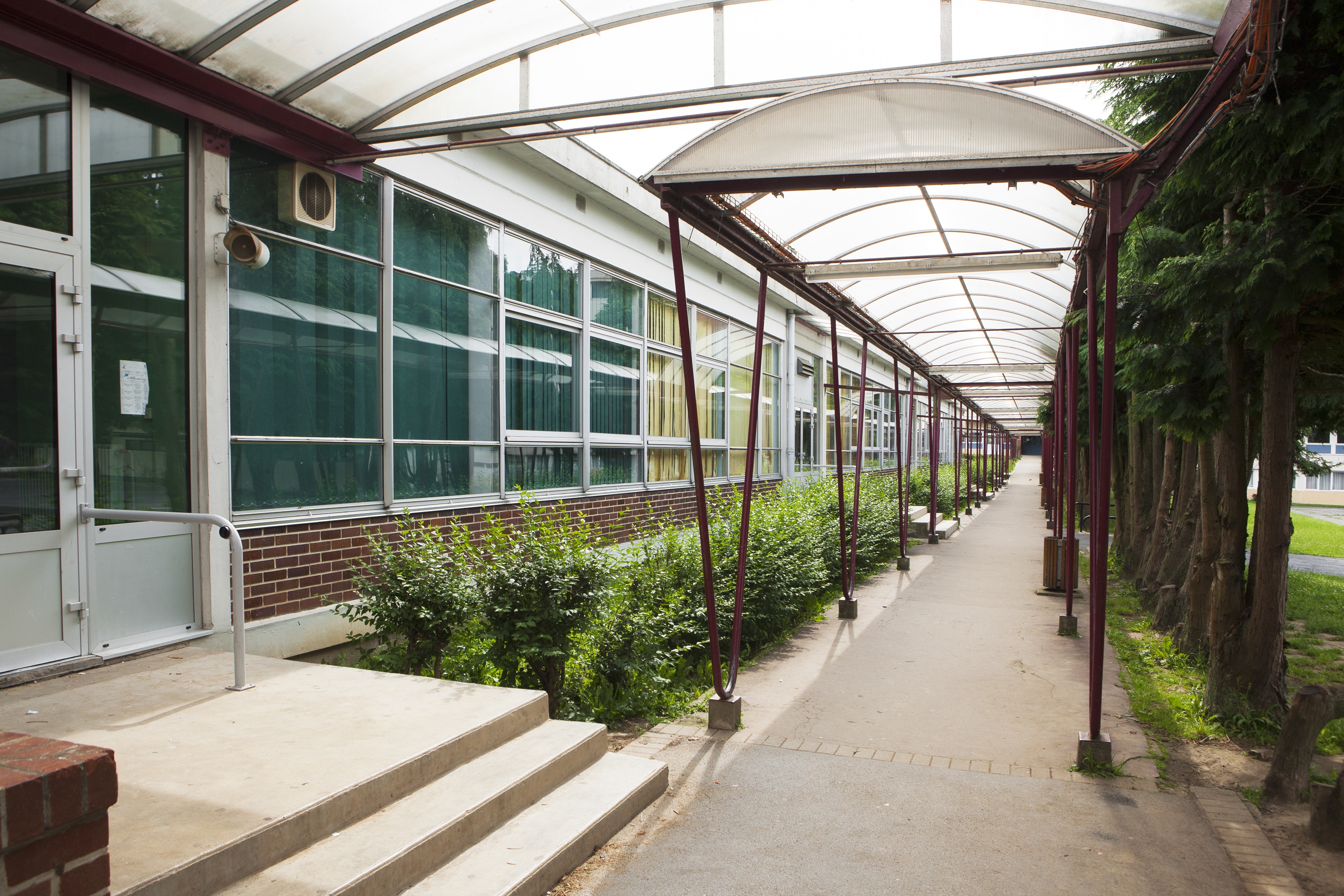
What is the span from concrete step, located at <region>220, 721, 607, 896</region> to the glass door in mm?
2605

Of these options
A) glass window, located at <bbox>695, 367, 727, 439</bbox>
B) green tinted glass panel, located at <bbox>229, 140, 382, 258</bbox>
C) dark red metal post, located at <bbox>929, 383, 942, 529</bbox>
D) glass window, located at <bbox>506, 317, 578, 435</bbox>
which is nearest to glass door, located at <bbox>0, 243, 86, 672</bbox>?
green tinted glass panel, located at <bbox>229, 140, 382, 258</bbox>

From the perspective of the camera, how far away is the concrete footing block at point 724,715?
552 centimetres

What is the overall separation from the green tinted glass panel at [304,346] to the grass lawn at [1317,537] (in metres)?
13.5

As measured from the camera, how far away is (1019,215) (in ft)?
23.2

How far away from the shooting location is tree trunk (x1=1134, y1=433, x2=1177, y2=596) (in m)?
10.4

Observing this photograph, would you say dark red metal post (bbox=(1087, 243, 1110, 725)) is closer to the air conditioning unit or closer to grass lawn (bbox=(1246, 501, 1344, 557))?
the air conditioning unit

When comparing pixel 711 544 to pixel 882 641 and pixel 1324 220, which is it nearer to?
pixel 882 641

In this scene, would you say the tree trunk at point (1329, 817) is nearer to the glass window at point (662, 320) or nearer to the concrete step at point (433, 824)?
the concrete step at point (433, 824)

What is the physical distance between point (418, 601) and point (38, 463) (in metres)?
2.16

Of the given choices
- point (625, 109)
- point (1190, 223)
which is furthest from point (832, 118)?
point (1190, 223)

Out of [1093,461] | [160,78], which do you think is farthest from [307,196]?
[1093,461]

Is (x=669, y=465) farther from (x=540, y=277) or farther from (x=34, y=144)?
(x=34, y=144)

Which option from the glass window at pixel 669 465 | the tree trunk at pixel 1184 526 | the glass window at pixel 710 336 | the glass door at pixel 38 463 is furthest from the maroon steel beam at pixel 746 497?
the glass window at pixel 710 336

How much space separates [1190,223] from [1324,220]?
211cm
